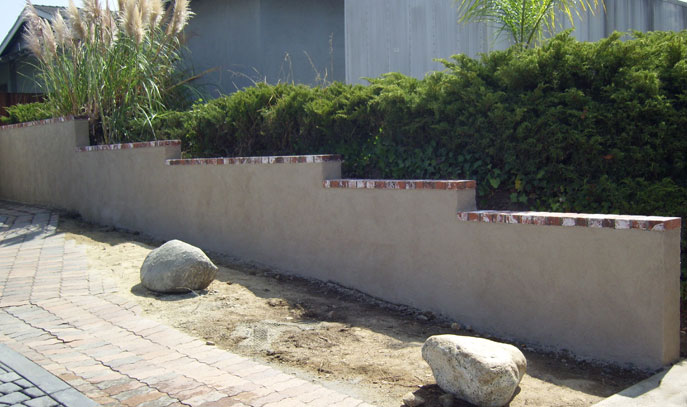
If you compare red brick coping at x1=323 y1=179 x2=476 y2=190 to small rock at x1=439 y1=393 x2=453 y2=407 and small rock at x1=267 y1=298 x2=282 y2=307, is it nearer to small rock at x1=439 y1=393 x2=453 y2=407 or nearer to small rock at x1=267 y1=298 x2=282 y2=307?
small rock at x1=267 y1=298 x2=282 y2=307

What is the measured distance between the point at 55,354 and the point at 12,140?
9.65 meters

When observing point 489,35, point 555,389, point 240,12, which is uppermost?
point 240,12

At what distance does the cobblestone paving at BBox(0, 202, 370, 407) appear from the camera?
389 centimetres

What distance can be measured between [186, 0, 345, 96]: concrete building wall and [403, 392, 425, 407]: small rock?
373 inches

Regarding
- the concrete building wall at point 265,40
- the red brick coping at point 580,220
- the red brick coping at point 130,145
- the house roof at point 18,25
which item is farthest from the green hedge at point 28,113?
the red brick coping at point 580,220

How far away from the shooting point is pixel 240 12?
13.1 meters

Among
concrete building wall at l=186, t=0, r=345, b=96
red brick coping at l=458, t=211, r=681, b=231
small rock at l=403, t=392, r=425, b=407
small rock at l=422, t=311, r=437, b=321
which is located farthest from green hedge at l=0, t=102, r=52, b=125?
small rock at l=403, t=392, r=425, b=407

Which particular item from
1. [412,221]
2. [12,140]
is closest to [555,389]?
[412,221]

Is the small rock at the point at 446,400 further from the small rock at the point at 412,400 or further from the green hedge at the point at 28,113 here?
the green hedge at the point at 28,113

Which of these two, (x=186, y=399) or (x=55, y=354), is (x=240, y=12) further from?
(x=186, y=399)

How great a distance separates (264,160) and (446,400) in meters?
4.45

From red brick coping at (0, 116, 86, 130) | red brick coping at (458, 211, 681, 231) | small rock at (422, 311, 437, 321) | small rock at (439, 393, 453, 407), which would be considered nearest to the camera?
small rock at (439, 393, 453, 407)

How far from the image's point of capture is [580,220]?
179 inches

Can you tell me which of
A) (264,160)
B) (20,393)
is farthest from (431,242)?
(20,393)
